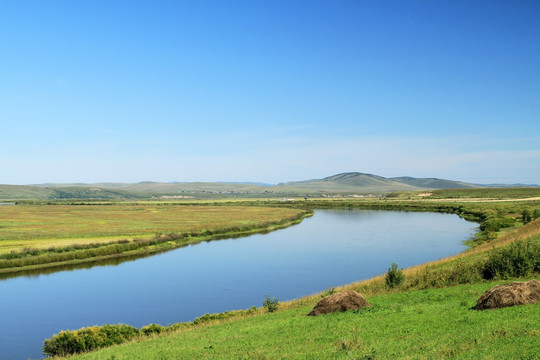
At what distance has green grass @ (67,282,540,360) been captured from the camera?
1202cm

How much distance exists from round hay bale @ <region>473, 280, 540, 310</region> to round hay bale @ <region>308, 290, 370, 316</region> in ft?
17.9

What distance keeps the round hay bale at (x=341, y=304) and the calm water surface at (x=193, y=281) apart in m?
17.3

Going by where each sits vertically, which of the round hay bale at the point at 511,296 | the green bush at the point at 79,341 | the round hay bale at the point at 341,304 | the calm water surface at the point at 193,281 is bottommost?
the calm water surface at the point at 193,281

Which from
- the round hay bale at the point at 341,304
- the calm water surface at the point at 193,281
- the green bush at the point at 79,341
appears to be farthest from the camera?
the calm water surface at the point at 193,281

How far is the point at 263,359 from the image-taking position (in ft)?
44.1

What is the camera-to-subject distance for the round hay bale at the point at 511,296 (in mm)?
15953

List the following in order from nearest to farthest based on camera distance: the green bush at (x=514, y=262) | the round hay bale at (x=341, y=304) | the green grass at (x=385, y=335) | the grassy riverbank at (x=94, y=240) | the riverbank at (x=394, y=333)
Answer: the green grass at (x=385, y=335) → the riverbank at (x=394, y=333) → the round hay bale at (x=341, y=304) → the green bush at (x=514, y=262) → the grassy riverbank at (x=94, y=240)

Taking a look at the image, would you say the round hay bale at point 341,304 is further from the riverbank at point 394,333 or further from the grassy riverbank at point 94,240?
the grassy riverbank at point 94,240

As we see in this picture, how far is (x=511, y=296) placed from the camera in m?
16.1

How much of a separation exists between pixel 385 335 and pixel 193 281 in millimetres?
35918

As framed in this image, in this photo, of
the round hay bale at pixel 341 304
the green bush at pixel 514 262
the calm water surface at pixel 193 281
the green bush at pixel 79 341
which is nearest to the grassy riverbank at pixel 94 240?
the calm water surface at pixel 193 281

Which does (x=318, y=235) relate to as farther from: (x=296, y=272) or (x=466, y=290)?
(x=466, y=290)

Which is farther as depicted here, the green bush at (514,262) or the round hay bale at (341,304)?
the green bush at (514,262)

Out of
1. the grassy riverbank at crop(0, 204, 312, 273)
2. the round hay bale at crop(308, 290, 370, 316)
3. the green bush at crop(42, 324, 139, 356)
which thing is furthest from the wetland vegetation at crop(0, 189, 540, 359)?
the grassy riverbank at crop(0, 204, 312, 273)
